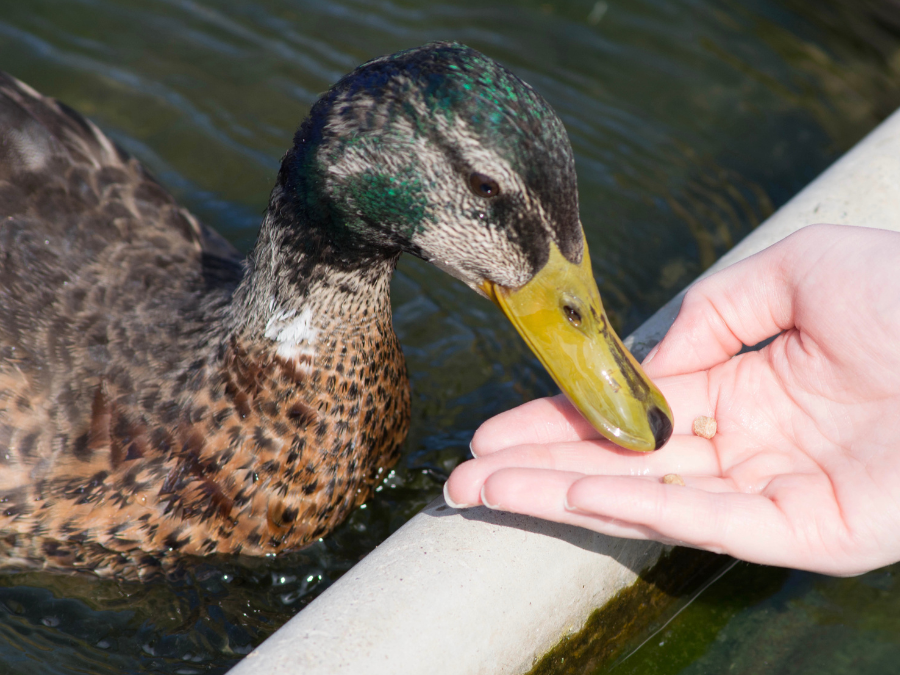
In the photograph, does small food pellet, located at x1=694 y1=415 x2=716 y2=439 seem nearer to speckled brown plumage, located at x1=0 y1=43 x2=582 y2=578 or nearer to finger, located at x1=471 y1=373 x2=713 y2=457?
finger, located at x1=471 y1=373 x2=713 y2=457

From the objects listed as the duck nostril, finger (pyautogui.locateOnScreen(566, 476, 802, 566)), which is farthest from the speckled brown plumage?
finger (pyautogui.locateOnScreen(566, 476, 802, 566))

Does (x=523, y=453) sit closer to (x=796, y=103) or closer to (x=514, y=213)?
(x=514, y=213)

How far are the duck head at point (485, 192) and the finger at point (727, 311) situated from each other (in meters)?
0.36

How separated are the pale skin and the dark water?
2.71 ft

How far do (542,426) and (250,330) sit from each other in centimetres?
102

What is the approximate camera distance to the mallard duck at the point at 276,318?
2291 millimetres

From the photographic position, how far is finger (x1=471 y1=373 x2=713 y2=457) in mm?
2514

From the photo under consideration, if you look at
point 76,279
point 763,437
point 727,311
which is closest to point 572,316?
point 727,311

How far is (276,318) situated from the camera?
9.55 feet

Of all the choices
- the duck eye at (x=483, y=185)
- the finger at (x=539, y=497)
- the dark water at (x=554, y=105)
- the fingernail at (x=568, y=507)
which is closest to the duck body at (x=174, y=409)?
the dark water at (x=554, y=105)

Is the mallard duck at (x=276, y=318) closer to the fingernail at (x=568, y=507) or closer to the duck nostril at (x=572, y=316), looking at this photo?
the duck nostril at (x=572, y=316)

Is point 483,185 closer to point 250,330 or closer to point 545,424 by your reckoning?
point 545,424

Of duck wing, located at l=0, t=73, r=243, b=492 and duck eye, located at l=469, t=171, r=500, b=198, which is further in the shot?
duck wing, located at l=0, t=73, r=243, b=492

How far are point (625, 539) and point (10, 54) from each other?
15.2ft
